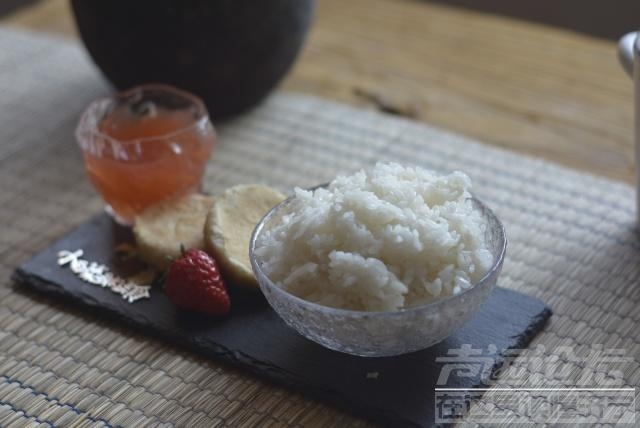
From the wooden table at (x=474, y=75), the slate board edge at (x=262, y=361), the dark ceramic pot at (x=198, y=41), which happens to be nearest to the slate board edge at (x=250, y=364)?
the slate board edge at (x=262, y=361)

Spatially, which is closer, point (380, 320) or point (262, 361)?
point (380, 320)

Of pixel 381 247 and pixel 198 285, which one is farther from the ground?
pixel 381 247

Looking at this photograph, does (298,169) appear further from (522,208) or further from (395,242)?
(395,242)

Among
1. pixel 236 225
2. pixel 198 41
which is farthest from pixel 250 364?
pixel 198 41

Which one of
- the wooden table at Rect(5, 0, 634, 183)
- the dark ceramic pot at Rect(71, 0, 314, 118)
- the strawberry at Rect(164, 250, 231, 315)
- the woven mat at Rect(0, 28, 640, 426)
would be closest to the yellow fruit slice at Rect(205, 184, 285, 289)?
the strawberry at Rect(164, 250, 231, 315)

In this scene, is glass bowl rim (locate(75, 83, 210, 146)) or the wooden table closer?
glass bowl rim (locate(75, 83, 210, 146))

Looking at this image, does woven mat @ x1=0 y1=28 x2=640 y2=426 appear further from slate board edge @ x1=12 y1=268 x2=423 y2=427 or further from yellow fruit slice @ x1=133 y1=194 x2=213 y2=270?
yellow fruit slice @ x1=133 y1=194 x2=213 y2=270

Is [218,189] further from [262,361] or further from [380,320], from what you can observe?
[380,320]
